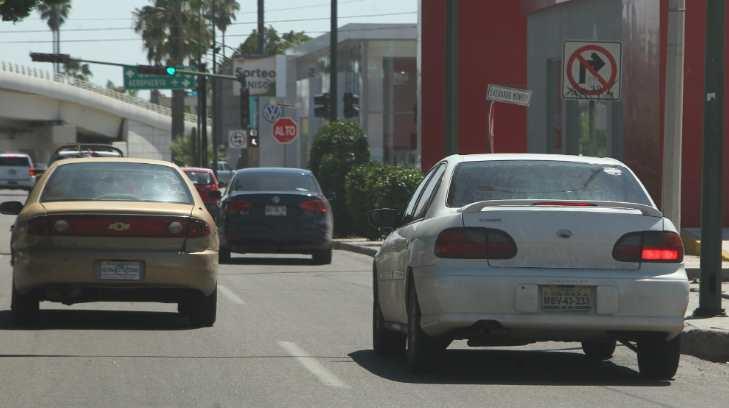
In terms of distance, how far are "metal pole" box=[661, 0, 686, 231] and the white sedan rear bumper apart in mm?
8044

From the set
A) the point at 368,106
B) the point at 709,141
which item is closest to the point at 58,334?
the point at 709,141

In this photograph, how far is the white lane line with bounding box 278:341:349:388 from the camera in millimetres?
10297

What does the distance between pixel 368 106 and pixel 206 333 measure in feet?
183

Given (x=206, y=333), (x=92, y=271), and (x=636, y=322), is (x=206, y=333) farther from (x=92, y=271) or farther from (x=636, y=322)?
(x=636, y=322)

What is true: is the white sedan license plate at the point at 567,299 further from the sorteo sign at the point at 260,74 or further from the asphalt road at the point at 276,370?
the sorteo sign at the point at 260,74

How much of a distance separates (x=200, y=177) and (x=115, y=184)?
2450cm

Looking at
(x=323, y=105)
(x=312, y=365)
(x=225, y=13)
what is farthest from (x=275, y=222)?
(x=225, y=13)

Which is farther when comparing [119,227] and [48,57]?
[48,57]

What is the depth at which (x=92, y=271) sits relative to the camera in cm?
1360

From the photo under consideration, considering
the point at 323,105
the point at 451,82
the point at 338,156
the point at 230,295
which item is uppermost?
the point at 451,82

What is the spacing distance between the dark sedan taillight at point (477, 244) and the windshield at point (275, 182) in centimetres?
1579

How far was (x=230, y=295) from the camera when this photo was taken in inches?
718

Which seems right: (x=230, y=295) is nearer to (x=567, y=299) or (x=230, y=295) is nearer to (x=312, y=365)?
(x=312, y=365)

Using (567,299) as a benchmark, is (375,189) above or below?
below
